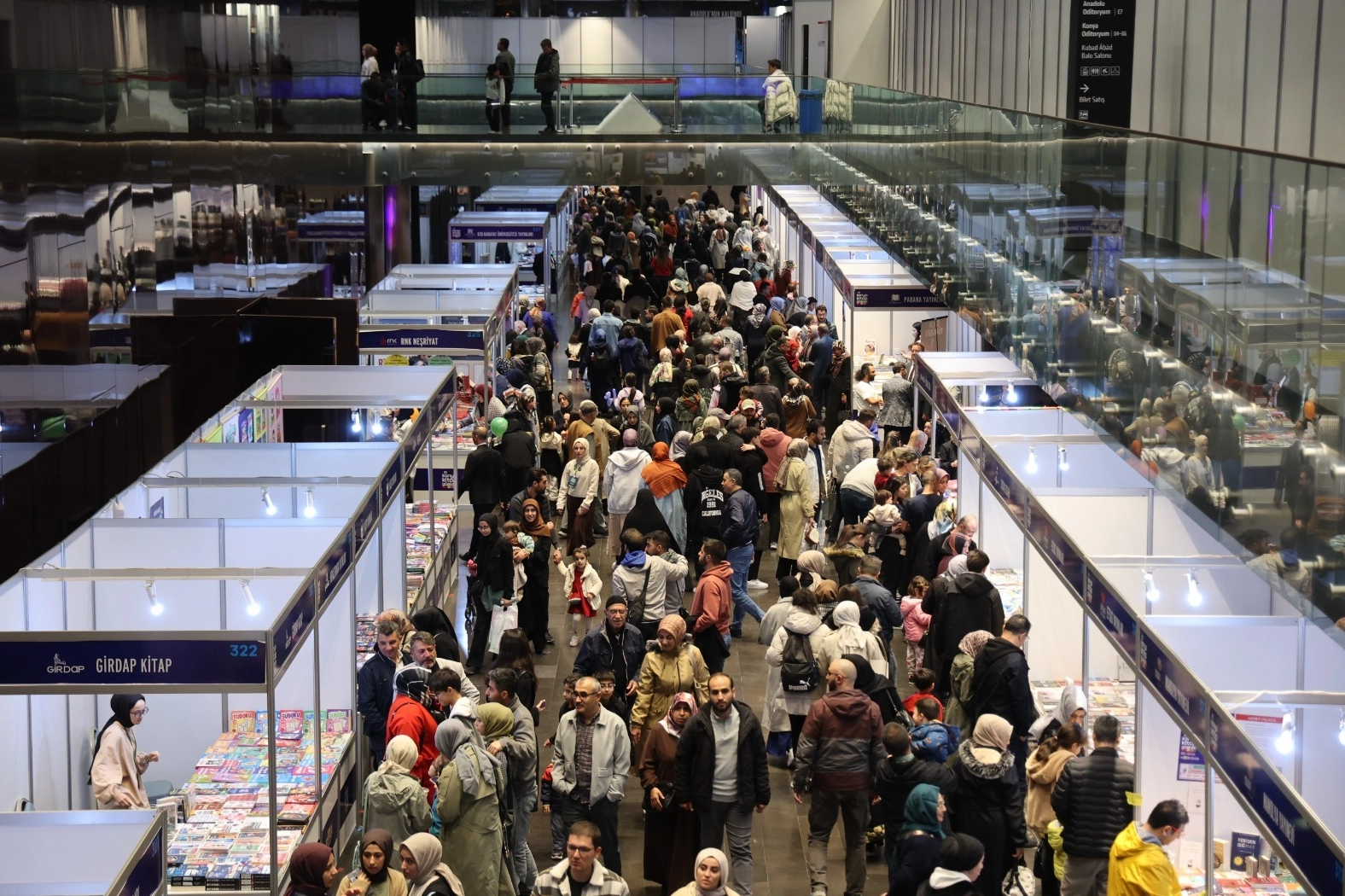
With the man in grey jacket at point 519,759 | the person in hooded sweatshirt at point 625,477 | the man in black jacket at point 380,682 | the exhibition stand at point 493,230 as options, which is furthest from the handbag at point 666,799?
the exhibition stand at point 493,230

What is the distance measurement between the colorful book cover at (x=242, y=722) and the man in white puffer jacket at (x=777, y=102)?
1933 cm

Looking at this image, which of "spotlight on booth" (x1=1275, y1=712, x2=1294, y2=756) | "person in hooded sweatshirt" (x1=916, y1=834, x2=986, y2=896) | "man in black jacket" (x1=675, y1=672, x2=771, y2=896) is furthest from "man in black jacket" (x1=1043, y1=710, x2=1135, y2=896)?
"man in black jacket" (x1=675, y1=672, x2=771, y2=896)

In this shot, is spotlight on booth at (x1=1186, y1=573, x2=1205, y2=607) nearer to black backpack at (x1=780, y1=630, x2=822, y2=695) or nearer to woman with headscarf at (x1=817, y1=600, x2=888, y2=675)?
Result: woman with headscarf at (x1=817, y1=600, x2=888, y2=675)

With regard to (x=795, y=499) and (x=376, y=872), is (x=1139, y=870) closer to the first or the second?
(x=376, y=872)

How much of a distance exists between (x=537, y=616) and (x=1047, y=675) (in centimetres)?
381

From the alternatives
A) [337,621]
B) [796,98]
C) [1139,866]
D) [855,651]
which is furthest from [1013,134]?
[796,98]

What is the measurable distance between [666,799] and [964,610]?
9.15ft

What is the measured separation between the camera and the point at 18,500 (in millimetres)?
11875

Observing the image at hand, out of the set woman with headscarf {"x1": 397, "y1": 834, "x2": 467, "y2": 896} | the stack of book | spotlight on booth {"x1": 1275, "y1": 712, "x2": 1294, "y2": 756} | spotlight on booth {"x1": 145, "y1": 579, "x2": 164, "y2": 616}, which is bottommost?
the stack of book

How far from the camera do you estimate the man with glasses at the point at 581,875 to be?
6.68m

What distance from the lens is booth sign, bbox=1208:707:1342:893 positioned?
542 centimetres

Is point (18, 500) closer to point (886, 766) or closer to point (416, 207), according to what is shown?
point (886, 766)

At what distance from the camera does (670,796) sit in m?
8.57

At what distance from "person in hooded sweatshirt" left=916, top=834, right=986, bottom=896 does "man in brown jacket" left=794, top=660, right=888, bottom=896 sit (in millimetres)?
1670
